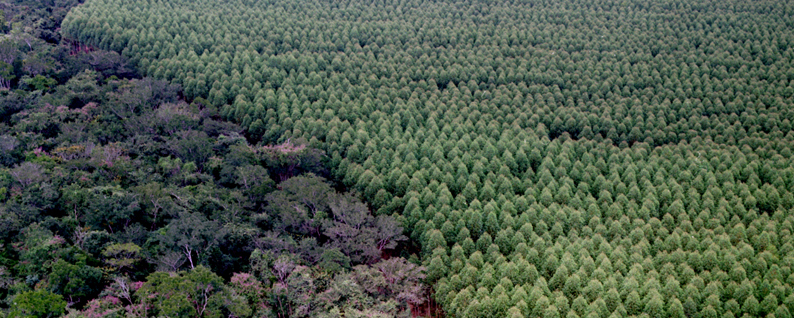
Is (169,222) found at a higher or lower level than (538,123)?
lower

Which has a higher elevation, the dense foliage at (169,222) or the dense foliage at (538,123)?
the dense foliage at (538,123)

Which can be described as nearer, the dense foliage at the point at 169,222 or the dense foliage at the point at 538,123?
the dense foliage at the point at 169,222

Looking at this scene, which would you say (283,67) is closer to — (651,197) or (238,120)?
(238,120)

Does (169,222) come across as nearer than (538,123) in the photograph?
Yes

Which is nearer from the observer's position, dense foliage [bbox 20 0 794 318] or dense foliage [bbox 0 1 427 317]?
dense foliage [bbox 0 1 427 317]
